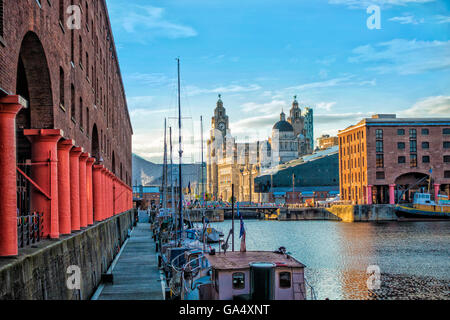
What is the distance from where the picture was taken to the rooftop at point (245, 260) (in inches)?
744

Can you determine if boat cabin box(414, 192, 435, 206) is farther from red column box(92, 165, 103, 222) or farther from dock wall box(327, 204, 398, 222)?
red column box(92, 165, 103, 222)

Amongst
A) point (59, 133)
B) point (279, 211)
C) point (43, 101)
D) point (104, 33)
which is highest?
point (104, 33)

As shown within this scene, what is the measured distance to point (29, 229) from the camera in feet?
54.5

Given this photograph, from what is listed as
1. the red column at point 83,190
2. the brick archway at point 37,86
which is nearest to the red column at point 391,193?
the red column at point 83,190

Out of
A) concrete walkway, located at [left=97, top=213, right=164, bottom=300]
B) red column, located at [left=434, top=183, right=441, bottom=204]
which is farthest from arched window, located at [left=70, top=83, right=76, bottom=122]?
red column, located at [left=434, top=183, right=441, bottom=204]

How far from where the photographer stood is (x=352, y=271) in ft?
152

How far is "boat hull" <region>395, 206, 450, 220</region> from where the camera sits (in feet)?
373

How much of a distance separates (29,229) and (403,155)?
11448 cm

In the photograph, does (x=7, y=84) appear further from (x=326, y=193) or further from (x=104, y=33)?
(x=326, y=193)

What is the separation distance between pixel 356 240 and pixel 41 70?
62.4 metres

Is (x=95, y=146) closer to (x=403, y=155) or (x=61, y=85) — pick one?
(x=61, y=85)

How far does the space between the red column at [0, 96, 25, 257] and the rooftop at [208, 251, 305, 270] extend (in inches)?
304

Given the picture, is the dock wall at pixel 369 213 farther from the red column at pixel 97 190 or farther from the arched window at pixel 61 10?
the arched window at pixel 61 10
